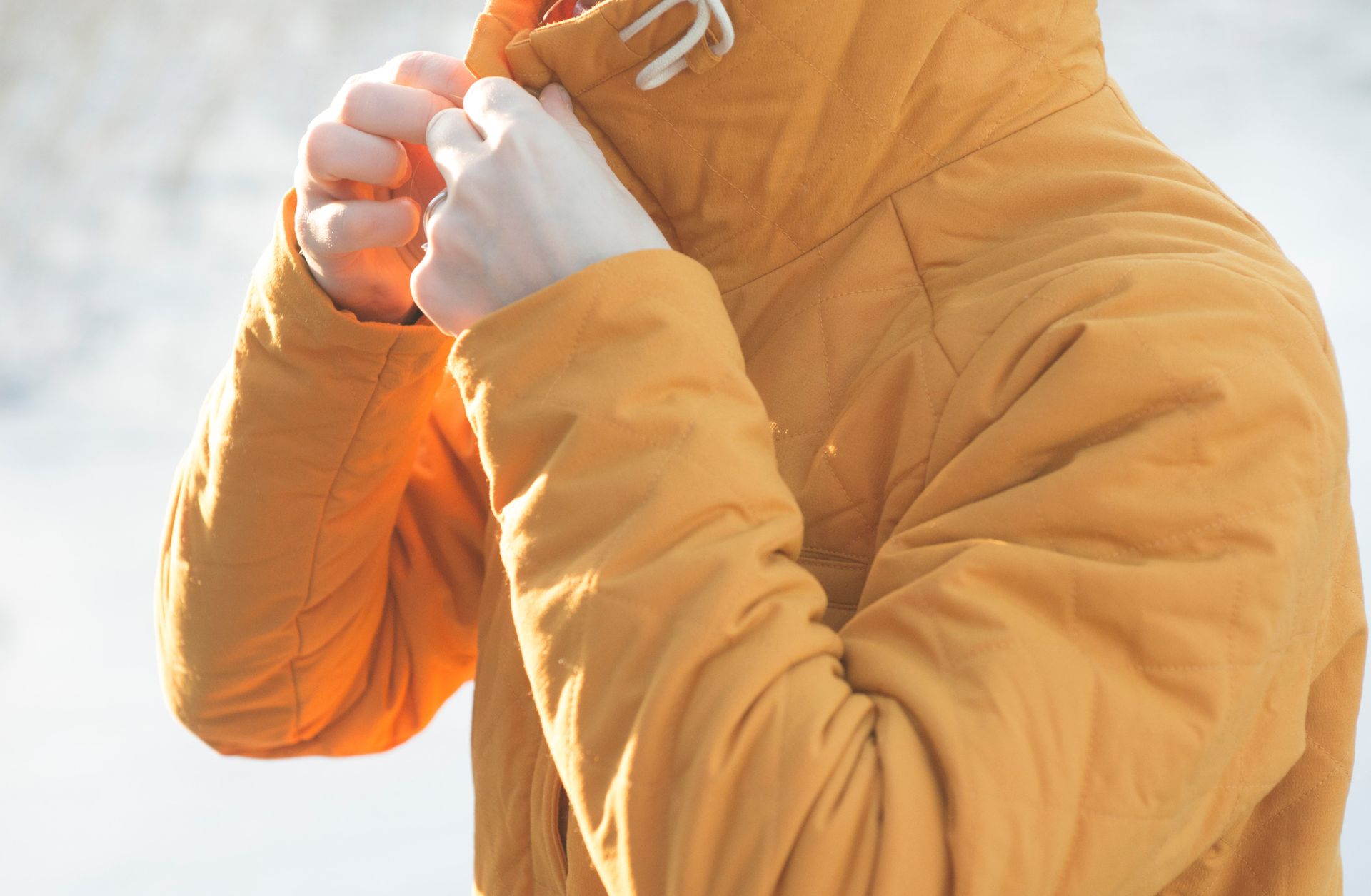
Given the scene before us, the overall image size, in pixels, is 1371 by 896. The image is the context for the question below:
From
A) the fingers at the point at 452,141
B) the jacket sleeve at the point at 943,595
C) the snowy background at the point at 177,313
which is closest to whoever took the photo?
the jacket sleeve at the point at 943,595

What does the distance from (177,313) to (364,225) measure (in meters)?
2.14

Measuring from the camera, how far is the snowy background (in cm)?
180

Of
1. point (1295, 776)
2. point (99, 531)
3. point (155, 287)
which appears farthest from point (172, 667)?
point (155, 287)

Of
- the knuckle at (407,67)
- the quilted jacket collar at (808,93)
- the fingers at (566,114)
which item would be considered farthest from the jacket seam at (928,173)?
the knuckle at (407,67)

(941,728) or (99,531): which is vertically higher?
(941,728)

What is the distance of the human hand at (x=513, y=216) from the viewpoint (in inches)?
21.5

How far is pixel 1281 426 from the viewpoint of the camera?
497 mm

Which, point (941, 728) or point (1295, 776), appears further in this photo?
point (1295, 776)

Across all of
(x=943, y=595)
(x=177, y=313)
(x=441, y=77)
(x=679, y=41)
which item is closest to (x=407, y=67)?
(x=441, y=77)

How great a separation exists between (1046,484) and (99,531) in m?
2.11

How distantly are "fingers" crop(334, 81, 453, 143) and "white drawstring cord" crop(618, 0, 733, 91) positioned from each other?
10cm

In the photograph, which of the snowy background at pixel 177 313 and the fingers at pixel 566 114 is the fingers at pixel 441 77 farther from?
the snowy background at pixel 177 313

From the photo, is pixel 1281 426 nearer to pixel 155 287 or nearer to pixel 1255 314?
pixel 1255 314

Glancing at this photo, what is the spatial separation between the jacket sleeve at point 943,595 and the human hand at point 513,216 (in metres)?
0.02
